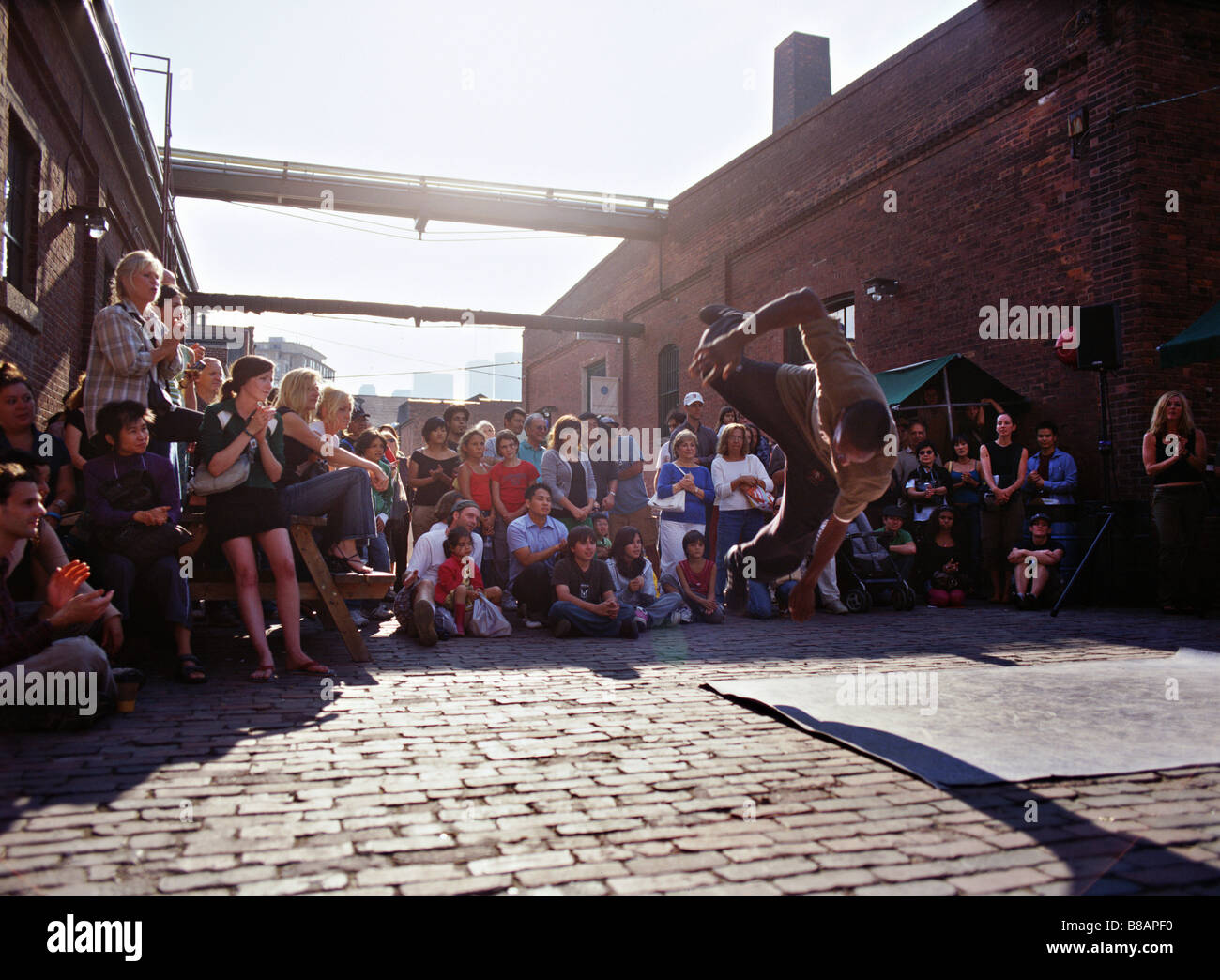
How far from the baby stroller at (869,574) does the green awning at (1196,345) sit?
3426mm

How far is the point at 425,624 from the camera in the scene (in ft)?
23.9

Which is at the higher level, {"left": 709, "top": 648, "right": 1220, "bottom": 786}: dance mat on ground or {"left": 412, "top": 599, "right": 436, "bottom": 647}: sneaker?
{"left": 412, "top": 599, "right": 436, "bottom": 647}: sneaker

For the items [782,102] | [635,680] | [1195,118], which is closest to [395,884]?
[635,680]

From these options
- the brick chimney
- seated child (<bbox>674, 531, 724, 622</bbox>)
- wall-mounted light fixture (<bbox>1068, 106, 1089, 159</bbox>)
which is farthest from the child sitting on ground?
the brick chimney

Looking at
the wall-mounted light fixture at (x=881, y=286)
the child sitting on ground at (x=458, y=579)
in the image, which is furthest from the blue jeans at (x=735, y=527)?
the wall-mounted light fixture at (x=881, y=286)

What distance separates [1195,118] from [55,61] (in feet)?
41.9

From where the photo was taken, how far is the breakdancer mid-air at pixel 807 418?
11.1 ft

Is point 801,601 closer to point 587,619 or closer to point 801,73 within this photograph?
point 587,619

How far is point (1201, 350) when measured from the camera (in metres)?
8.67

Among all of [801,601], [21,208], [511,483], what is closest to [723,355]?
[801,601]

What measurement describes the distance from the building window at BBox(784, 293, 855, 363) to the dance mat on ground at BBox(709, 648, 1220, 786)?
28.1 ft

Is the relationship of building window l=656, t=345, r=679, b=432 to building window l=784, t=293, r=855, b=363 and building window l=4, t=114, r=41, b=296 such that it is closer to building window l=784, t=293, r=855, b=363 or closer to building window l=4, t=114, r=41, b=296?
building window l=784, t=293, r=855, b=363

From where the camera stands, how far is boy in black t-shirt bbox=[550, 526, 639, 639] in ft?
25.8
